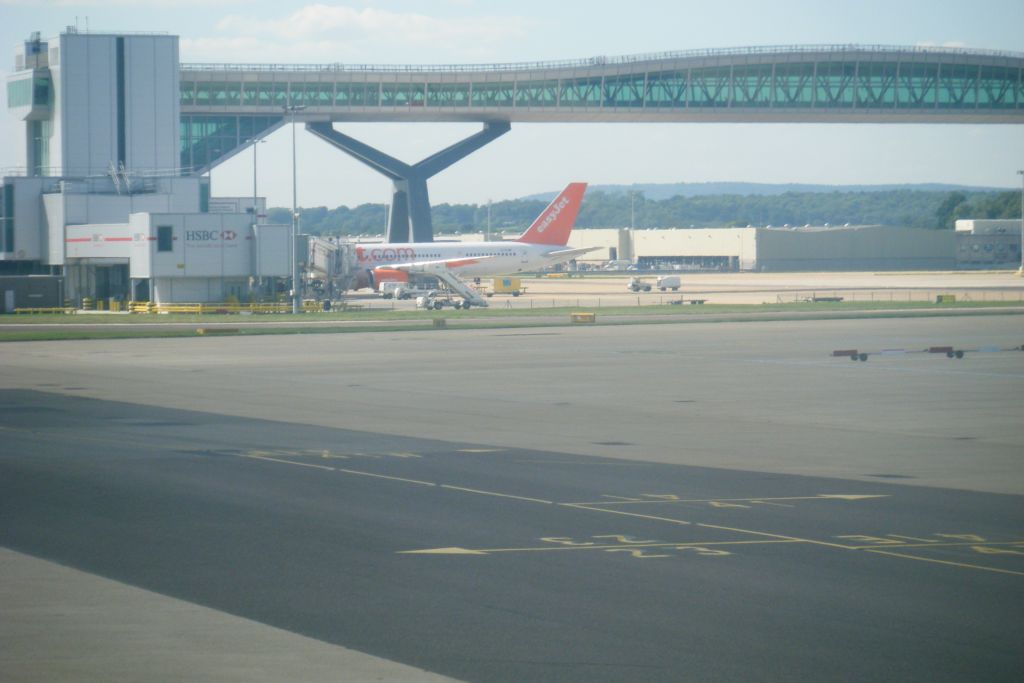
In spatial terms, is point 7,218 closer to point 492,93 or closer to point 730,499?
point 492,93

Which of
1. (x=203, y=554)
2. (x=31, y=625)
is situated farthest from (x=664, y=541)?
(x=31, y=625)

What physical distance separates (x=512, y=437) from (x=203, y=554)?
42.0 feet

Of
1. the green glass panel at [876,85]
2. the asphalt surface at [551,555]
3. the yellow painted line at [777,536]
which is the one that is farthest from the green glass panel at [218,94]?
the yellow painted line at [777,536]

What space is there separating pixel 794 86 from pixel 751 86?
5.19 meters

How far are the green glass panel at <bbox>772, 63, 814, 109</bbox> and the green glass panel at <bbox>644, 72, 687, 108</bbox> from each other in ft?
35.4

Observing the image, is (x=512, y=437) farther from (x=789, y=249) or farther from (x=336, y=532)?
(x=789, y=249)

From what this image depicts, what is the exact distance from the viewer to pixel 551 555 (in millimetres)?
15672

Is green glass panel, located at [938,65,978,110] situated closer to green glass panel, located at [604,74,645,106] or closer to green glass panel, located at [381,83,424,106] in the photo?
green glass panel, located at [604,74,645,106]

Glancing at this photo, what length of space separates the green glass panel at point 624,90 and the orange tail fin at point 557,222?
2582 cm

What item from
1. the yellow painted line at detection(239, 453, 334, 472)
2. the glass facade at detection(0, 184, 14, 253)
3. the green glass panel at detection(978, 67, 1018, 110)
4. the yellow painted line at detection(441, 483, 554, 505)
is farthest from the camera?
the green glass panel at detection(978, 67, 1018, 110)

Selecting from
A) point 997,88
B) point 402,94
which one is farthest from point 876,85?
point 402,94

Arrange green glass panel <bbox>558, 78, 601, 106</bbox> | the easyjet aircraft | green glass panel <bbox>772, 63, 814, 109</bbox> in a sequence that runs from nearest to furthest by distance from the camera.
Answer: the easyjet aircraft, green glass panel <bbox>558, 78, 601, 106</bbox>, green glass panel <bbox>772, 63, 814, 109</bbox>

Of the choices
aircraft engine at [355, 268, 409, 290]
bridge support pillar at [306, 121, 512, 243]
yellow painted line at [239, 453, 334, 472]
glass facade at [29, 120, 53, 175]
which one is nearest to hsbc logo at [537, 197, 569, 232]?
aircraft engine at [355, 268, 409, 290]

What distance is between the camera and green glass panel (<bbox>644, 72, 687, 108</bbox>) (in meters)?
146
